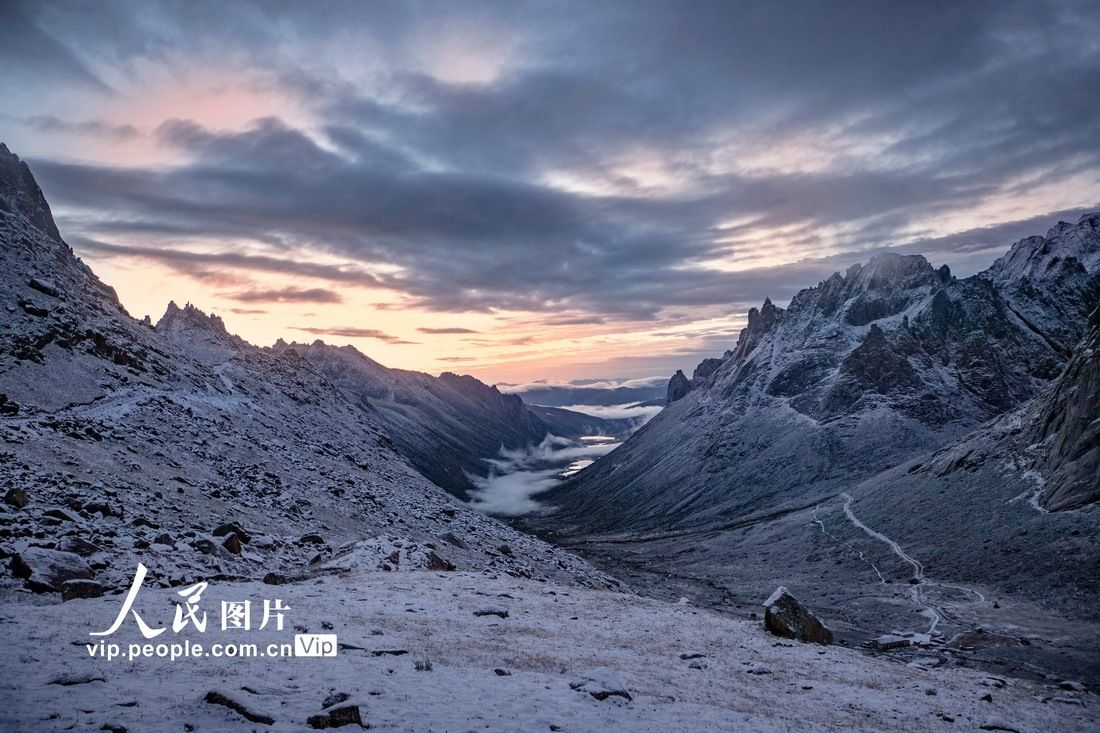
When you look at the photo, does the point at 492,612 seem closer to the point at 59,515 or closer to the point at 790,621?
the point at 790,621

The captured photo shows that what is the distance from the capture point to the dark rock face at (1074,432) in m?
76.8

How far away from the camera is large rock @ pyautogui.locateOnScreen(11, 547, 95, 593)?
22641 millimetres

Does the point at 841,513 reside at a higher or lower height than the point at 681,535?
higher

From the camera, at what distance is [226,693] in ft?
47.2

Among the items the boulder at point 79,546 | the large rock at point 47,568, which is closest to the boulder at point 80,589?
the large rock at point 47,568

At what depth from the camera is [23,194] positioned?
8550cm

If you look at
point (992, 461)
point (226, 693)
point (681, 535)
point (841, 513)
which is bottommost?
point (681, 535)

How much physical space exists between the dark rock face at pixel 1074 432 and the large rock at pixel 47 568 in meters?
99.6

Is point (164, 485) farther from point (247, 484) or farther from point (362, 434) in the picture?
point (362, 434)

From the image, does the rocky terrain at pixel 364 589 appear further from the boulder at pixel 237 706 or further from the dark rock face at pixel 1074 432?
the dark rock face at pixel 1074 432

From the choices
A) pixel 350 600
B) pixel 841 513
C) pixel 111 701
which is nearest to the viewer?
pixel 111 701

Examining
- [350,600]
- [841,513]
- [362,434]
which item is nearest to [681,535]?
[841,513]

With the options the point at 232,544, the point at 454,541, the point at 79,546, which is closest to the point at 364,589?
the point at 232,544

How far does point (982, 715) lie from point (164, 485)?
154 ft
